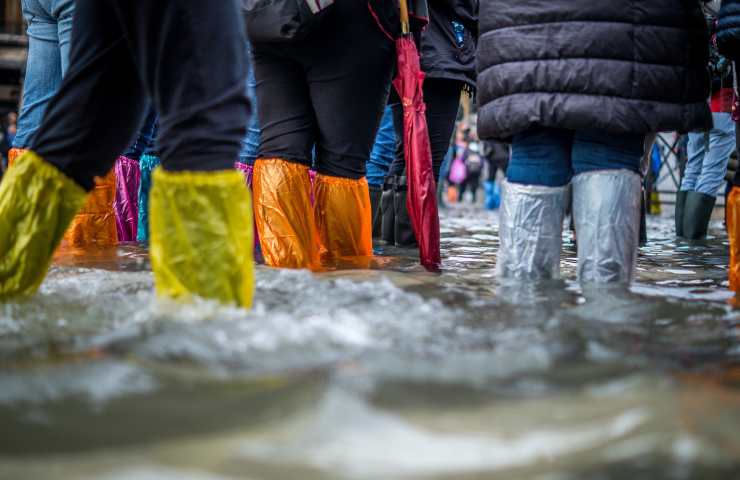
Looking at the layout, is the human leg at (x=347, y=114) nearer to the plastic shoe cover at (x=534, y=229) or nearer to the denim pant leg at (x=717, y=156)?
the plastic shoe cover at (x=534, y=229)

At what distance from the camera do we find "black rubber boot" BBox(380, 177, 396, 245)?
4.23 m

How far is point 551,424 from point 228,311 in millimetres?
757

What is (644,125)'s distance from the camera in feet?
7.22

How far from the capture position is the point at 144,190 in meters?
3.95

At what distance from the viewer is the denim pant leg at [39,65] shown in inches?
135

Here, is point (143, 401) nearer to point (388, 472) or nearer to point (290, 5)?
point (388, 472)

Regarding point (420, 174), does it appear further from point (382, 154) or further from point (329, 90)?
point (382, 154)

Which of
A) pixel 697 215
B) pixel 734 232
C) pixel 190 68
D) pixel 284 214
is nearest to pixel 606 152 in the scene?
pixel 734 232

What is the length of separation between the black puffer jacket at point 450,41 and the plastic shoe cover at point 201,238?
2.32 metres

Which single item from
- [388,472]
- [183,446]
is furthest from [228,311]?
[388,472]

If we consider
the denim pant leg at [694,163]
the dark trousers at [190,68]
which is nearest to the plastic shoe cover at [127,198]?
the dark trousers at [190,68]

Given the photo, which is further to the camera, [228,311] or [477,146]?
[477,146]

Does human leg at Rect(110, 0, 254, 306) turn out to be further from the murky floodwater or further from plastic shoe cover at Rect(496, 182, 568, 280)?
plastic shoe cover at Rect(496, 182, 568, 280)

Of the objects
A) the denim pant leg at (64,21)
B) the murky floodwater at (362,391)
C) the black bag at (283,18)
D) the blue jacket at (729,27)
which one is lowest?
the murky floodwater at (362,391)
